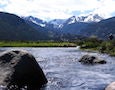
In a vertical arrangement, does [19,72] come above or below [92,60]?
above

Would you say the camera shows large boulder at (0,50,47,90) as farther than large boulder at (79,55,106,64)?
No

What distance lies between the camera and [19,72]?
33406mm

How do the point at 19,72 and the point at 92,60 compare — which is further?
the point at 92,60

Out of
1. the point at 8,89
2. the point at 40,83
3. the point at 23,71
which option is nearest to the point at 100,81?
the point at 40,83

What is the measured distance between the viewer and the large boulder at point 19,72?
3269 centimetres

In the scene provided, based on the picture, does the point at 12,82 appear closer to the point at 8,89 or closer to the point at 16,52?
the point at 8,89

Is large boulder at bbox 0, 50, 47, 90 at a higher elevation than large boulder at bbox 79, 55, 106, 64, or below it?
higher

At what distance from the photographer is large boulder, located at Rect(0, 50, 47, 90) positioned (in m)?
32.7

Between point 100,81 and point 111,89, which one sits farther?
point 100,81

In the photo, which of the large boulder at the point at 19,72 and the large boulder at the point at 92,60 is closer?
the large boulder at the point at 19,72

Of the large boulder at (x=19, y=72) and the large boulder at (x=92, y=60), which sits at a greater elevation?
the large boulder at (x=19, y=72)

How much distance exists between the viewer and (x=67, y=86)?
3519 cm

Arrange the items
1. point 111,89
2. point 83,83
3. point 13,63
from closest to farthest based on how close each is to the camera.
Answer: point 111,89 → point 13,63 → point 83,83

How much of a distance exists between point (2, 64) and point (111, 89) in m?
13.5
